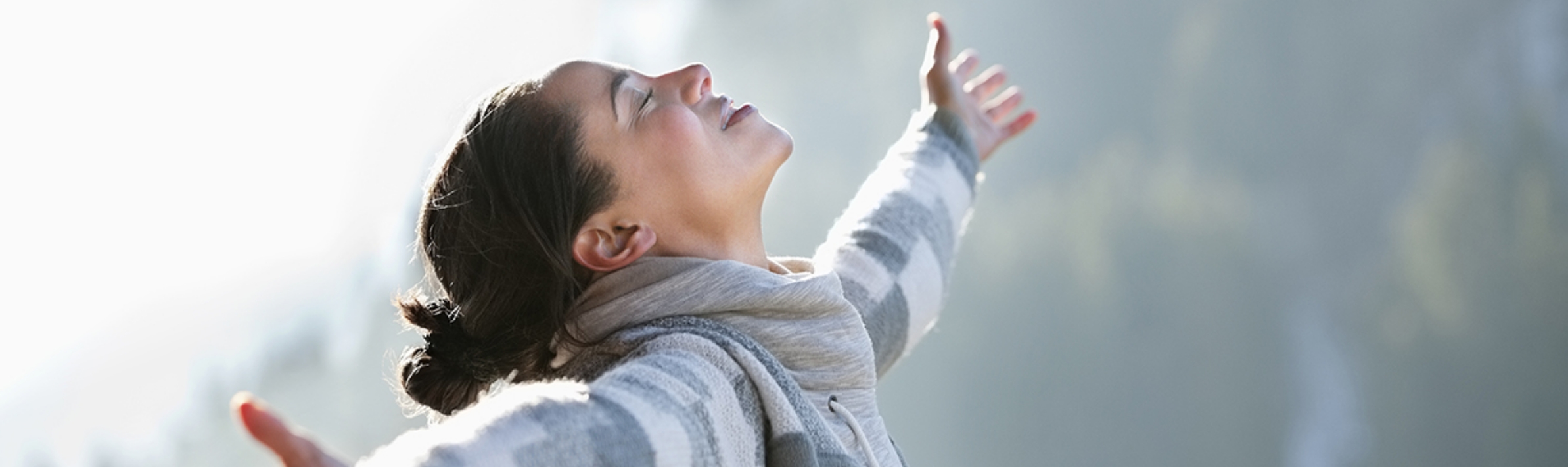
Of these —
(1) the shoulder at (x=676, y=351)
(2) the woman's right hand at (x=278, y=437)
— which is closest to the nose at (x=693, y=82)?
(1) the shoulder at (x=676, y=351)

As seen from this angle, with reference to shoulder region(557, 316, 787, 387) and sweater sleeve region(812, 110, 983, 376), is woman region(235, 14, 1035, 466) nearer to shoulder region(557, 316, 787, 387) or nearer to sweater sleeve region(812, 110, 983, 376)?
shoulder region(557, 316, 787, 387)

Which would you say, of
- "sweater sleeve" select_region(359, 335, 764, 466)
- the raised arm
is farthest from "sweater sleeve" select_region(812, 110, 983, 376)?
"sweater sleeve" select_region(359, 335, 764, 466)

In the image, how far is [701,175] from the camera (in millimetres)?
608

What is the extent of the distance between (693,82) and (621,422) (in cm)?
25

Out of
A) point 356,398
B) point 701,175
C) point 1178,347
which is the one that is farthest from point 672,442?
point 356,398

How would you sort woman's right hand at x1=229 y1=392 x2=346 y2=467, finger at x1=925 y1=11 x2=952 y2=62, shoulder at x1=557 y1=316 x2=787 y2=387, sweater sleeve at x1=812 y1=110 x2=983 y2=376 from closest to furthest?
1. woman's right hand at x1=229 y1=392 x2=346 y2=467
2. shoulder at x1=557 y1=316 x2=787 y2=387
3. sweater sleeve at x1=812 y1=110 x2=983 y2=376
4. finger at x1=925 y1=11 x2=952 y2=62

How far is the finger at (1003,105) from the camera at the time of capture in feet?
3.31

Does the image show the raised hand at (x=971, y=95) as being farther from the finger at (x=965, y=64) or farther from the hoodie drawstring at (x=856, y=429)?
the hoodie drawstring at (x=856, y=429)

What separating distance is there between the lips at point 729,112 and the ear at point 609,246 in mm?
73

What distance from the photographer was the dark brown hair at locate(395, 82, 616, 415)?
23.2 inches

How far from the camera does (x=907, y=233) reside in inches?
34.0

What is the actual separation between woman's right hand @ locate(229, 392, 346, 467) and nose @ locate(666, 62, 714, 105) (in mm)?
303

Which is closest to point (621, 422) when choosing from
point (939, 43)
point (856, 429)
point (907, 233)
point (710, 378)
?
point (710, 378)

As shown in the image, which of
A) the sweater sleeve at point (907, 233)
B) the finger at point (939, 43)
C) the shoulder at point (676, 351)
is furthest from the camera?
the finger at point (939, 43)
